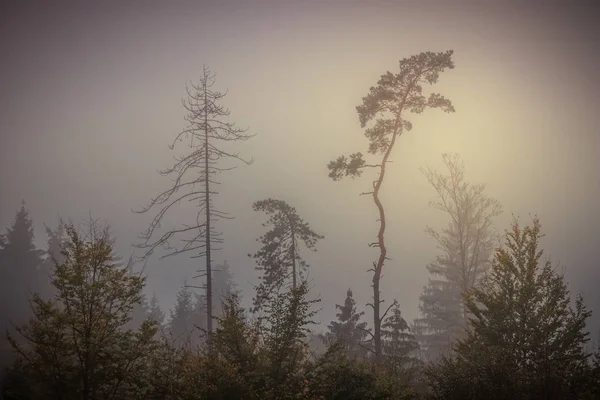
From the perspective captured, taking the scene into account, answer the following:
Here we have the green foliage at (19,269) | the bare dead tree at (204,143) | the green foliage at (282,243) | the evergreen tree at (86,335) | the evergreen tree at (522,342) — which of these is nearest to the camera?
the evergreen tree at (86,335)

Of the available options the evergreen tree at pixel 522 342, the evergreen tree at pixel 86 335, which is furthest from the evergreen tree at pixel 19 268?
the evergreen tree at pixel 522 342

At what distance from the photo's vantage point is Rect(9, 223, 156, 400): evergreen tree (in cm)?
805

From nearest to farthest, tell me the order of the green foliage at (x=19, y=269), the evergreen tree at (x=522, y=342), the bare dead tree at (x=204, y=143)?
the evergreen tree at (x=522, y=342)
the bare dead tree at (x=204, y=143)
the green foliage at (x=19, y=269)

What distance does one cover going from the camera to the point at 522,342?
36.0ft

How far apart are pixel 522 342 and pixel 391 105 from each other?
1394 centimetres

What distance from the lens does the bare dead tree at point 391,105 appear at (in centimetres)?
1919

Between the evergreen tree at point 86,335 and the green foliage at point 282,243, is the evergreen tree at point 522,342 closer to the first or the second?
the evergreen tree at point 86,335

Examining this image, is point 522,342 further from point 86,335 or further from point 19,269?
point 19,269

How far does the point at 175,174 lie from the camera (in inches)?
774

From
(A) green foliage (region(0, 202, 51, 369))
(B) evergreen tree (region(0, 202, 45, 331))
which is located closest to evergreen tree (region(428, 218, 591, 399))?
(A) green foliage (region(0, 202, 51, 369))

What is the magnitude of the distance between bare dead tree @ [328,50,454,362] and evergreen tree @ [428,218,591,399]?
7.36 metres

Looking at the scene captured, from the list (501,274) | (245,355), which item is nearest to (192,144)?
(245,355)

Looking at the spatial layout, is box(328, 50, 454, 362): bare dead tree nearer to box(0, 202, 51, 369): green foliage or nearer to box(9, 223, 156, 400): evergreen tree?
box(9, 223, 156, 400): evergreen tree

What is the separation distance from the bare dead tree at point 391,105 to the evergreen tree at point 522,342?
7.36m
